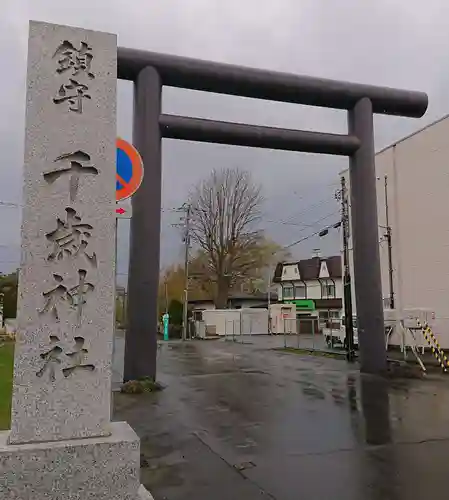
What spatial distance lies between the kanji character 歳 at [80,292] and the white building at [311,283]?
44.6 m

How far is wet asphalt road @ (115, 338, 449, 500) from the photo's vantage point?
16.0 ft

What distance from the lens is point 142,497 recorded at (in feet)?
12.1

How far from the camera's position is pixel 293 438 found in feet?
22.2

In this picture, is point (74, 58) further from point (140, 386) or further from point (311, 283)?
point (311, 283)

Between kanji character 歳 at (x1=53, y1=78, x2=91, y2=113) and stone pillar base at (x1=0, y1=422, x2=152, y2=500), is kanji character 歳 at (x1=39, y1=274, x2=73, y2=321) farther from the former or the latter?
kanji character 歳 at (x1=53, y1=78, x2=91, y2=113)

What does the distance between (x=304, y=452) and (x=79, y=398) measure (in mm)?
3379

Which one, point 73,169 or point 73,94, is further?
point 73,94

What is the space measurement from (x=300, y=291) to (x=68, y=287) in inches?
2125

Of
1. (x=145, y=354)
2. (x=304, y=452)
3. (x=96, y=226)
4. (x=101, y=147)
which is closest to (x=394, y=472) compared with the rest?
(x=304, y=452)

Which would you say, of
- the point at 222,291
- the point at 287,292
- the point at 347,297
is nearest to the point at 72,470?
the point at 347,297

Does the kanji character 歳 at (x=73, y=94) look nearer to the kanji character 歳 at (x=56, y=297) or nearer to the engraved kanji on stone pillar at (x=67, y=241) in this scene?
the engraved kanji on stone pillar at (x=67, y=241)

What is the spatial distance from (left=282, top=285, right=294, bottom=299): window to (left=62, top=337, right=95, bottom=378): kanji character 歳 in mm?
54235

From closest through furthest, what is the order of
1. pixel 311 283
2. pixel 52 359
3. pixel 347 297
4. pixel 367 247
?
1. pixel 52 359
2. pixel 367 247
3. pixel 347 297
4. pixel 311 283

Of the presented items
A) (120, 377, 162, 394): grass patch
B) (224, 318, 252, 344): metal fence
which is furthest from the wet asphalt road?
(224, 318, 252, 344): metal fence
